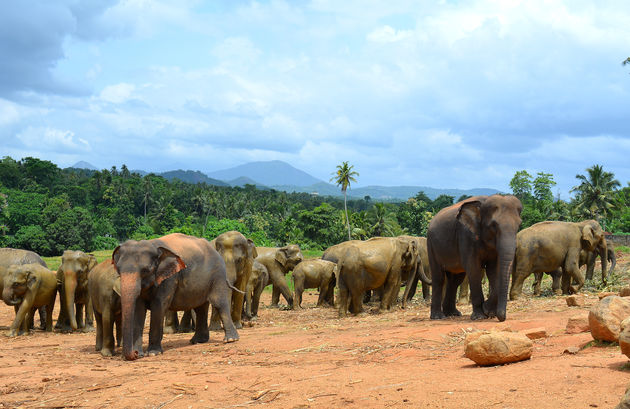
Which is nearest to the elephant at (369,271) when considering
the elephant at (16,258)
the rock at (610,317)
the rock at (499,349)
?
the elephant at (16,258)

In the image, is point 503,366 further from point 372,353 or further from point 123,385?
point 123,385

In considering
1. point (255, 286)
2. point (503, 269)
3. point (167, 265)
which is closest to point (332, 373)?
point (167, 265)

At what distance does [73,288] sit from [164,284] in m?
5.60

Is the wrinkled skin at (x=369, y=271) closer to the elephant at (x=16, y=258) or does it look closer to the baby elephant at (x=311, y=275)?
the baby elephant at (x=311, y=275)

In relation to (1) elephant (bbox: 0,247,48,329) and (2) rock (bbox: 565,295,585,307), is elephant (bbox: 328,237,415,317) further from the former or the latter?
(1) elephant (bbox: 0,247,48,329)

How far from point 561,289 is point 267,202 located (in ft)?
324

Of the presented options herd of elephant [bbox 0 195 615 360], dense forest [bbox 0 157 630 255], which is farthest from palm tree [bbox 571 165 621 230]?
herd of elephant [bbox 0 195 615 360]

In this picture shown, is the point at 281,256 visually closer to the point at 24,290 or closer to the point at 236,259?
the point at 236,259

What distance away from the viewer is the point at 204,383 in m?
8.34

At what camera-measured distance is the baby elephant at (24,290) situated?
15.7 m

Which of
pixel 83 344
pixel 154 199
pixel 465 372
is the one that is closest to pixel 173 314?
pixel 83 344

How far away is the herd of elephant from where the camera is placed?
11508 millimetres

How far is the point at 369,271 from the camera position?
17.4m

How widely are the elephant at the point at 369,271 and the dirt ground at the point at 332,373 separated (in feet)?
13.3
